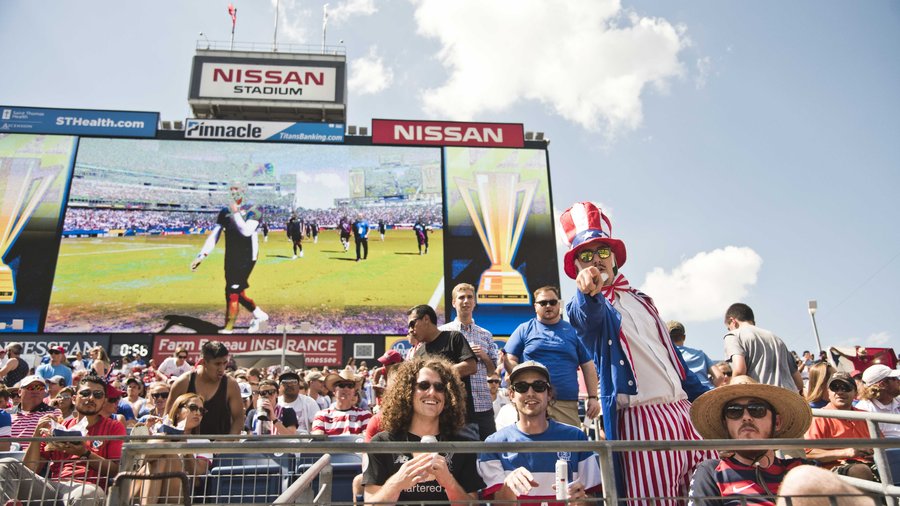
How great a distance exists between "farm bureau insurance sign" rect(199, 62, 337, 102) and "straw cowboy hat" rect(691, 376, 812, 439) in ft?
83.2

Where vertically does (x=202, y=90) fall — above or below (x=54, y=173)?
above

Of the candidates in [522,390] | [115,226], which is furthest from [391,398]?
[115,226]

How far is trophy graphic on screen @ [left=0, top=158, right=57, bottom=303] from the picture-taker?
21688mm

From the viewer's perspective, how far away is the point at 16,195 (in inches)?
877

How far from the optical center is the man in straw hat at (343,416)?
5684mm

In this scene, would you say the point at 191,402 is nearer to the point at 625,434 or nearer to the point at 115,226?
the point at 625,434

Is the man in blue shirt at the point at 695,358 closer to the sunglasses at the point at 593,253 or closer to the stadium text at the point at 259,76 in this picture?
the sunglasses at the point at 593,253

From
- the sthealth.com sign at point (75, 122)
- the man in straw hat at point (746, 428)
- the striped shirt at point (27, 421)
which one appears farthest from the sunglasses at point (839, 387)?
the sthealth.com sign at point (75, 122)

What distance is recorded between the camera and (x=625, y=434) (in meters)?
2.70

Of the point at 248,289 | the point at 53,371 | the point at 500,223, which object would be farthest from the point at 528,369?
the point at 248,289

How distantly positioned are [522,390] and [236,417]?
10.4ft

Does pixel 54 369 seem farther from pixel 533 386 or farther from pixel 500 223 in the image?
pixel 500 223

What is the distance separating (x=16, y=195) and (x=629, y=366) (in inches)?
1041

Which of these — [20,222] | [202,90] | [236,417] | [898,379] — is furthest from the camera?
[202,90]
